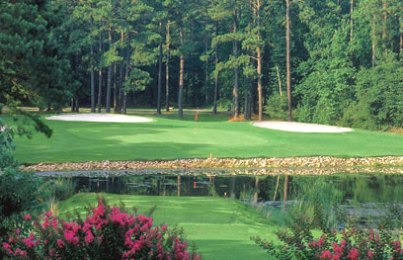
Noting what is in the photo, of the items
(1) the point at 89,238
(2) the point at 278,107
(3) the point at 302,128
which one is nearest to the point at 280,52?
(2) the point at 278,107

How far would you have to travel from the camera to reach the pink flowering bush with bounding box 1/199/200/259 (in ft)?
26.1

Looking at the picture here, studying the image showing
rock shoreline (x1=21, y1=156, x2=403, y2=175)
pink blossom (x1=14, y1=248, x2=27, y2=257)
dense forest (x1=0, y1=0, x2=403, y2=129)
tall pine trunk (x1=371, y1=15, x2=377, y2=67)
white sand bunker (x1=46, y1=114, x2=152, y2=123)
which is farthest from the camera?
tall pine trunk (x1=371, y1=15, x2=377, y2=67)

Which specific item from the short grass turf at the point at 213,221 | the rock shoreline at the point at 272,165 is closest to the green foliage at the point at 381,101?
the rock shoreline at the point at 272,165

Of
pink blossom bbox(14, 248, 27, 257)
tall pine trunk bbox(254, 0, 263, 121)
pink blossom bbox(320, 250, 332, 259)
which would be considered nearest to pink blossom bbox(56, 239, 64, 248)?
pink blossom bbox(14, 248, 27, 257)

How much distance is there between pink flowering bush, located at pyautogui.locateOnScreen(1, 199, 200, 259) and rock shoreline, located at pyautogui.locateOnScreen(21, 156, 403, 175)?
23.8m

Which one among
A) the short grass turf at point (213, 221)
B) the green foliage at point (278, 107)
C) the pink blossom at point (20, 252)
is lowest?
the short grass turf at point (213, 221)

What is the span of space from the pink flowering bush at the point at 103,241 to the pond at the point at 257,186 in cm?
1246

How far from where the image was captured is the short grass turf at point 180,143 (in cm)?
3500

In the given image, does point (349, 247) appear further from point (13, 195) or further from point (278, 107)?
point (278, 107)

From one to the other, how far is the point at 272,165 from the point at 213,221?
62.7 ft

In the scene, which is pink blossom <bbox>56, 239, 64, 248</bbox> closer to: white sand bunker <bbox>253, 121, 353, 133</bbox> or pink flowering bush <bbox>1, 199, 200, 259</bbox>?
pink flowering bush <bbox>1, 199, 200, 259</bbox>

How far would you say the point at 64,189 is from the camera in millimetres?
22969

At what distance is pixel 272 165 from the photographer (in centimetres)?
3484

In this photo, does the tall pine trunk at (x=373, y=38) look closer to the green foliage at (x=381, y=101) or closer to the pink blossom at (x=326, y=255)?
the green foliage at (x=381, y=101)
